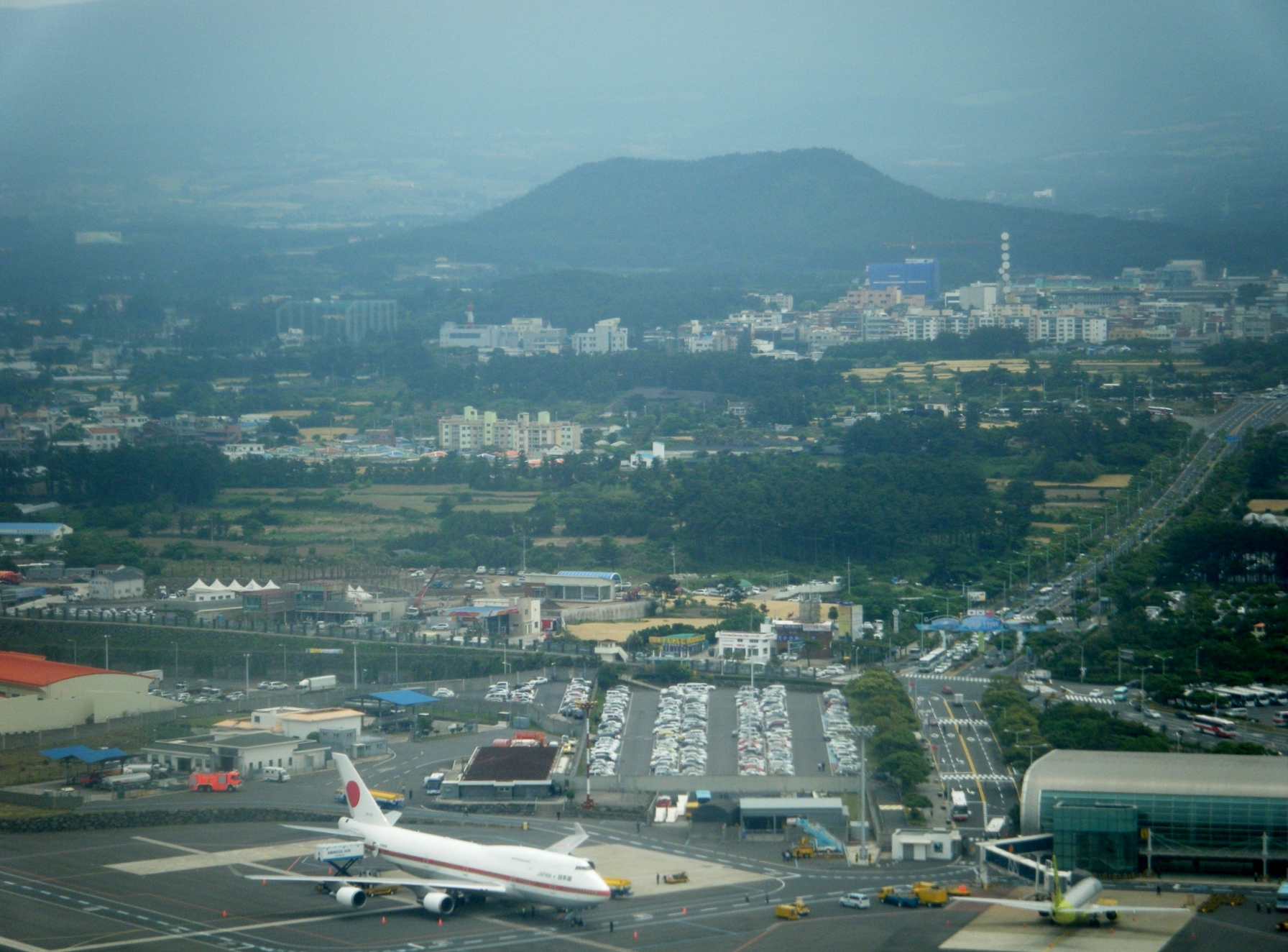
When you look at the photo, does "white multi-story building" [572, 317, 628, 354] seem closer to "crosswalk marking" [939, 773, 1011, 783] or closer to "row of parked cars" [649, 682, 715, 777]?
"row of parked cars" [649, 682, 715, 777]

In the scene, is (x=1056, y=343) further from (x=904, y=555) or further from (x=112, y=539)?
(x=112, y=539)

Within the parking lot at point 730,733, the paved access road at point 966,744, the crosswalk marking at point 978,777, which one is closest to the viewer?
the paved access road at point 966,744

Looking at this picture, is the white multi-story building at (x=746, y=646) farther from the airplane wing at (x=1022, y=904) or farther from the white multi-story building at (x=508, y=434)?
the white multi-story building at (x=508, y=434)

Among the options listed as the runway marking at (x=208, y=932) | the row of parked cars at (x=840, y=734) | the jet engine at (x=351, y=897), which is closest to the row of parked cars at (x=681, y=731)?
the row of parked cars at (x=840, y=734)

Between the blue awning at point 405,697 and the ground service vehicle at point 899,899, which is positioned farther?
the blue awning at point 405,697

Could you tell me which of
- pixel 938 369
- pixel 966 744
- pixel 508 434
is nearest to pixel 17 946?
pixel 966 744

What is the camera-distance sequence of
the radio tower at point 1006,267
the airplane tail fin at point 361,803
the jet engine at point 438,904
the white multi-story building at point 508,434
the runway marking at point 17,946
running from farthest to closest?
the radio tower at point 1006,267 < the white multi-story building at point 508,434 < the airplane tail fin at point 361,803 < the jet engine at point 438,904 < the runway marking at point 17,946

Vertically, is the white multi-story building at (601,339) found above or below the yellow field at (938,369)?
above
